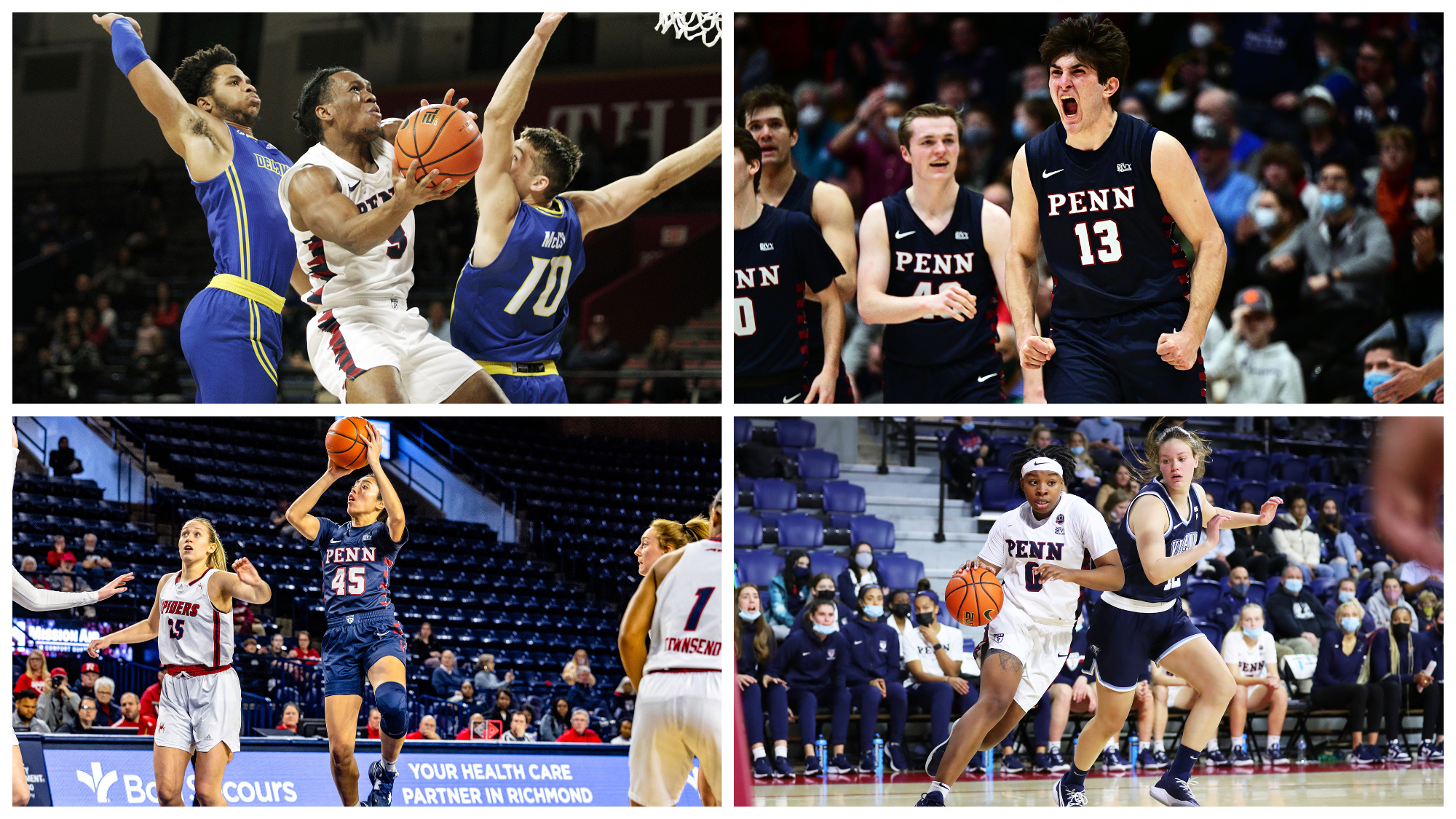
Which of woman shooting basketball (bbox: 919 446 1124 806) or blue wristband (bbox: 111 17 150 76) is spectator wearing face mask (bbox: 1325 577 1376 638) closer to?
woman shooting basketball (bbox: 919 446 1124 806)

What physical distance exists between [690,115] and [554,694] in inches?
99.8

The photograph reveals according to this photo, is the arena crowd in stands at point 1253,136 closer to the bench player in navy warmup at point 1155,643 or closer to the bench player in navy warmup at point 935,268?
the bench player in navy warmup at point 935,268

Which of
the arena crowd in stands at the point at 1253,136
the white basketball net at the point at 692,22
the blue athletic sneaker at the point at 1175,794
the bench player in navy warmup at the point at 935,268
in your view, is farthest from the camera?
the arena crowd in stands at the point at 1253,136

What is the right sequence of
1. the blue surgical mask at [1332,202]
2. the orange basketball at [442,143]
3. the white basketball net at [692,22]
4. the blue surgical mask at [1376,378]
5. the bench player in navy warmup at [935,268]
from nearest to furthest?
the orange basketball at [442,143]
the bench player in navy warmup at [935,268]
the white basketball net at [692,22]
the blue surgical mask at [1376,378]
the blue surgical mask at [1332,202]

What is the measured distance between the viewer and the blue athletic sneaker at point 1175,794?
409 cm

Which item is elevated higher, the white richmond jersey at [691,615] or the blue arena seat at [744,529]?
the blue arena seat at [744,529]

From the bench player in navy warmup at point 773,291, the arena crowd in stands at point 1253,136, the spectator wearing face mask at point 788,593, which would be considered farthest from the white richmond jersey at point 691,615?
the arena crowd in stands at point 1253,136

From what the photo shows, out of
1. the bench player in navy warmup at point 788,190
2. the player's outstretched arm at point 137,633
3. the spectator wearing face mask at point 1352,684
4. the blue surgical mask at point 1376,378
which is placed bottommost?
the spectator wearing face mask at point 1352,684

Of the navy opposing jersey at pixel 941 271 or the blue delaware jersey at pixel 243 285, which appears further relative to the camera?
the navy opposing jersey at pixel 941 271

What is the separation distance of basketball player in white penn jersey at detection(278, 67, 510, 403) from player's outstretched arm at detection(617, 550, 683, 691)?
2.61ft

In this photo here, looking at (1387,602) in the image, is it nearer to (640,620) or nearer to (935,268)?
(935,268)

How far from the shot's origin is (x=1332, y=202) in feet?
20.6

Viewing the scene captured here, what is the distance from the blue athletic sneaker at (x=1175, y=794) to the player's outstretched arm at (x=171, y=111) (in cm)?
358

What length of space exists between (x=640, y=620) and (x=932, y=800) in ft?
3.54
